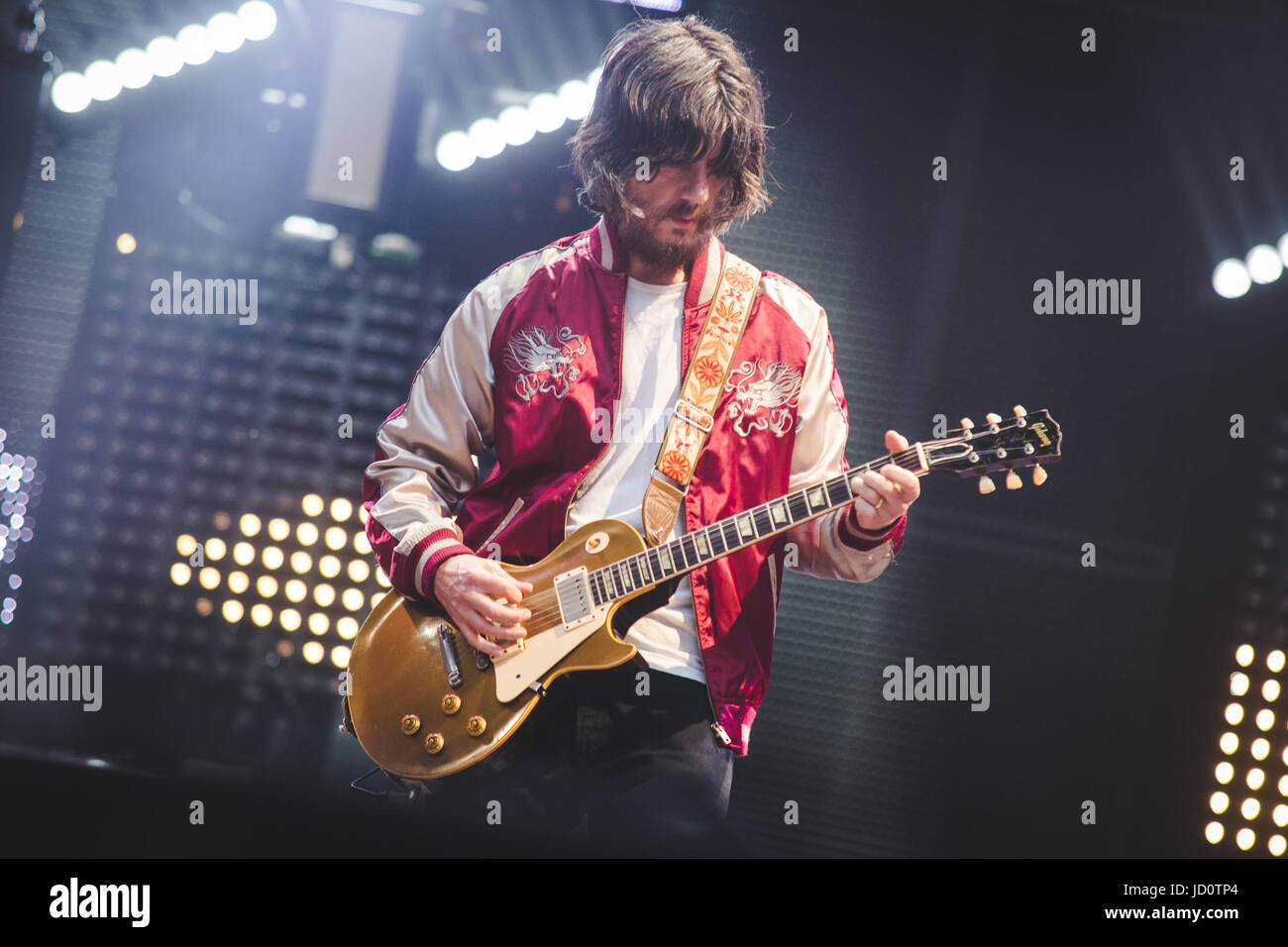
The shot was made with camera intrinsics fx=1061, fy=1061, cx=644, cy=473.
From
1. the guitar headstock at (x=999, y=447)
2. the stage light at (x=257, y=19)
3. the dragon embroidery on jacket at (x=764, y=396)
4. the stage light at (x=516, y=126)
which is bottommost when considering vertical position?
the guitar headstock at (x=999, y=447)

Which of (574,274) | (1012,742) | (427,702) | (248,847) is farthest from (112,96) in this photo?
(1012,742)

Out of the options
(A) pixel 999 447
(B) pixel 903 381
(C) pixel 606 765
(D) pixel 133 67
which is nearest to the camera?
(C) pixel 606 765

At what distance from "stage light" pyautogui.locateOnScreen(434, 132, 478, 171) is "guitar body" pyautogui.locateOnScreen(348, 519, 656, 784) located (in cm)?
167

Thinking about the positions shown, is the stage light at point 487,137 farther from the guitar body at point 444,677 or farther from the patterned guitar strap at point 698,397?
the guitar body at point 444,677

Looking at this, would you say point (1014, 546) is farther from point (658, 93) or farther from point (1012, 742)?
point (658, 93)

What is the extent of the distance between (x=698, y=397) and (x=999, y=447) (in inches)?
23.5

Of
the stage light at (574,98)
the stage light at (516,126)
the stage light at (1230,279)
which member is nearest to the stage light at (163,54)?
the stage light at (516,126)

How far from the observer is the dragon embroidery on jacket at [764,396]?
218 centimetres

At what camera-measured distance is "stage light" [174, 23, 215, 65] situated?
3262 millimetres

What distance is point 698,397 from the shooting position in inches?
84.9

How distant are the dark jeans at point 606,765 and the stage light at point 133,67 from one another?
97.4 inches

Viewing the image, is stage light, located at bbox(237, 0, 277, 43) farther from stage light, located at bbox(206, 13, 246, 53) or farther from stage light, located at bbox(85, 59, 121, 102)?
stage light, located at bbox(85, 59, 121, 102)

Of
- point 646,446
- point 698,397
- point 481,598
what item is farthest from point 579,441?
point 481,598

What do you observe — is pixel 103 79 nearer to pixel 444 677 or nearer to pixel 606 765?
pixel 444 677
